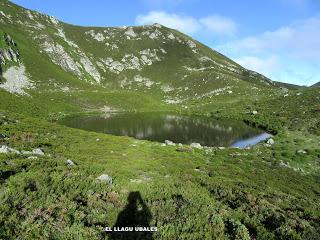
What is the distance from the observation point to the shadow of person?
15.2 meters

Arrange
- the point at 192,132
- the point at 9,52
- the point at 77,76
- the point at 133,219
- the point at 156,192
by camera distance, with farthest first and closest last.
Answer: the point at 77,76
the point at 9,52
the point at 192,132
the point at 156,192
the point at 133,219

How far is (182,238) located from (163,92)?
6326 inches

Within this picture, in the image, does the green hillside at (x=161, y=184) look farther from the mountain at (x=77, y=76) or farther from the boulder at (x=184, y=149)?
the mountain at (x=77, y=76)

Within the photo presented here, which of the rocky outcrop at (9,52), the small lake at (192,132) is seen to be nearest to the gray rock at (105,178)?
the small lake at (192,132)

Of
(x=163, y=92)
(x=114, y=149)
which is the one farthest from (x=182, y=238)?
(x=163, y=92)

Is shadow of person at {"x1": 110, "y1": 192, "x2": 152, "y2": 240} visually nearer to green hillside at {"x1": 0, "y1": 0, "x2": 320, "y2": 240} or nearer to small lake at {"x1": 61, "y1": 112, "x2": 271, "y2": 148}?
green hillside at {"x1": 0, "y1": 0, "x2": 320, "y2": 240}

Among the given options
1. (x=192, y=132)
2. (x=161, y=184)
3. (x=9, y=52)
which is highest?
(x=9, y=52)

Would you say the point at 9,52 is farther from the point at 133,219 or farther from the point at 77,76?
the point at 133,219

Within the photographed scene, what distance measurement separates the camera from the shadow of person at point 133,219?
15219mm

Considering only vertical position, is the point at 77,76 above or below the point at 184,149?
above

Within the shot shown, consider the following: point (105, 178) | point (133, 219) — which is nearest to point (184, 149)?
point (105, 178)

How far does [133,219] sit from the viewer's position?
1688cm

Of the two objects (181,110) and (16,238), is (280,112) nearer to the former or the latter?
(181,110)

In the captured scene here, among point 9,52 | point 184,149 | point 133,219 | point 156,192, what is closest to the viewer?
point 133,219
